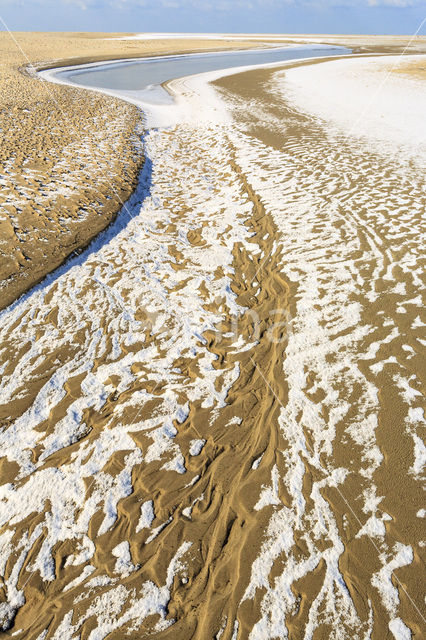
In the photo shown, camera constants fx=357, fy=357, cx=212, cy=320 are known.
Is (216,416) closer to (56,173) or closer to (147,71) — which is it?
(56,173)

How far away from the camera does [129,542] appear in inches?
136

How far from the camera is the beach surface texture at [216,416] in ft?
10.1

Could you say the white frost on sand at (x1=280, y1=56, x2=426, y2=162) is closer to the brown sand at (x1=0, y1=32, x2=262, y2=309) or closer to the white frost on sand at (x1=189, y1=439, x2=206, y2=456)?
the brown sand at (x1=0, y1=32, x2=262, y2=309)

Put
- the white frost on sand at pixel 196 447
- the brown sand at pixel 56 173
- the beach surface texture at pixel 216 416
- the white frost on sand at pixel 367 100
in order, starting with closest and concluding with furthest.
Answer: the beach surface texture at pixel 216 416, the white frost on sand at pixel 196 447, the brown sand at pixel 56 173, the white frost on sand at pixel 367 100

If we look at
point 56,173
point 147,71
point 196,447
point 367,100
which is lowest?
point 196,447

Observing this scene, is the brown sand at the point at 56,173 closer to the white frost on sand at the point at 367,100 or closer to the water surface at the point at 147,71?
the water surface at the point at 147,71

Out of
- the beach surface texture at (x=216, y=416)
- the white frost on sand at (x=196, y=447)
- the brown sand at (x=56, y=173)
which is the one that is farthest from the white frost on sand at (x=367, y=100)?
the white frost on sand at (x=196, y=447)

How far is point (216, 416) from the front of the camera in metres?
4.56

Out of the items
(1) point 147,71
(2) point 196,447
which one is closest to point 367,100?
(2) point 196,447

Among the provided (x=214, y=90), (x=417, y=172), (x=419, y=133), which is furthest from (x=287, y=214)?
(x=214, y=90)

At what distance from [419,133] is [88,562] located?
1758 cm

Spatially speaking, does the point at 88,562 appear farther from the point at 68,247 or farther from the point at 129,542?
the point at 68,247

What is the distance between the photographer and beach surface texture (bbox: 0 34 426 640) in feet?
10.1

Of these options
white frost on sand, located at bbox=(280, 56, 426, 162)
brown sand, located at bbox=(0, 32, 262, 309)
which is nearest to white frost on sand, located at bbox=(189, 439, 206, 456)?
brown sand, located at bbox=(0, 32, 262, 309)
